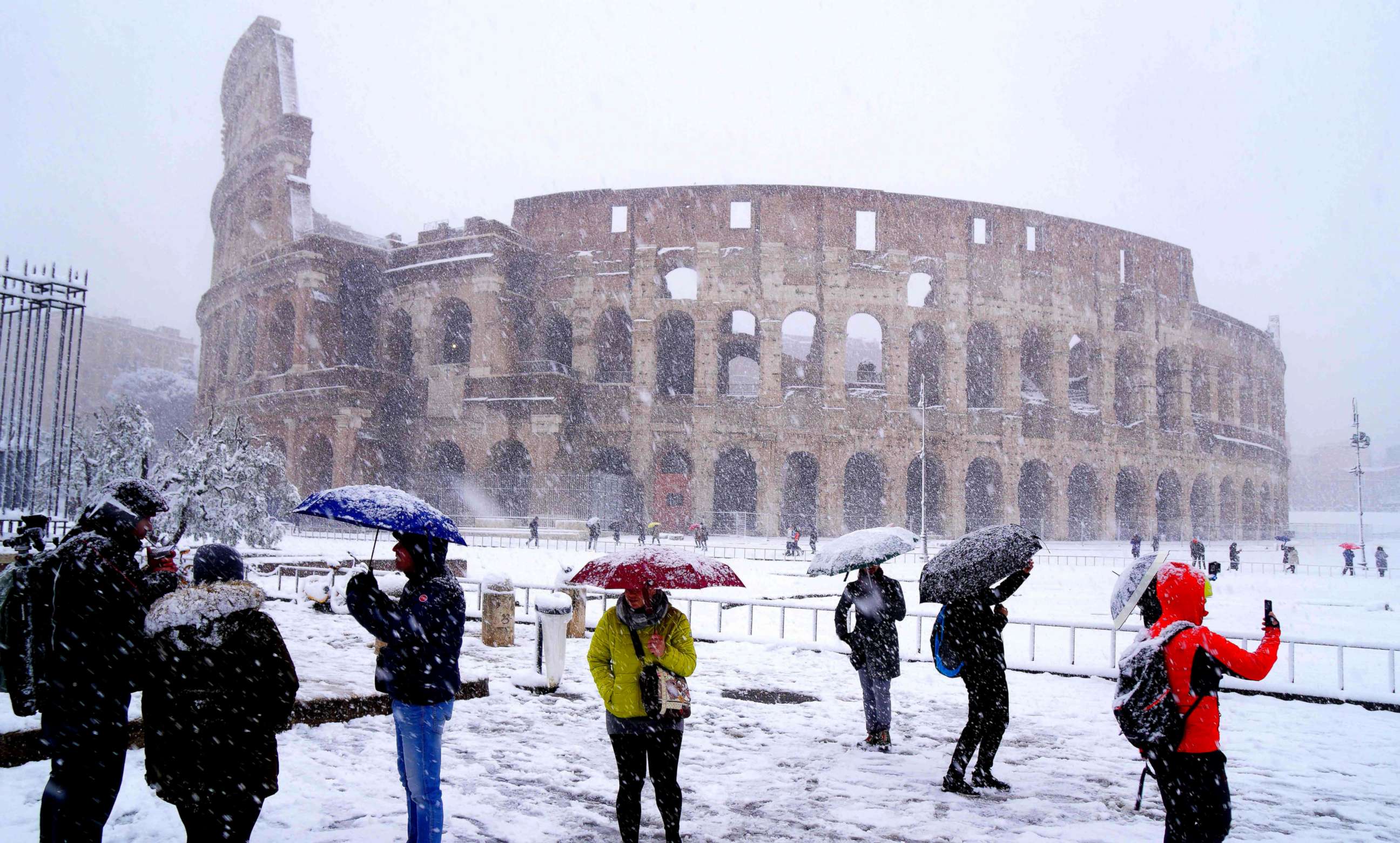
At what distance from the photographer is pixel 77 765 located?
3326 millimetres

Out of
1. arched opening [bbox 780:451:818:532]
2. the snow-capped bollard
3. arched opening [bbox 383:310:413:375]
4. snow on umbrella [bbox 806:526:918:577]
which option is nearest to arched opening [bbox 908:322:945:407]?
arched opening [bbox 780:451:818:532]

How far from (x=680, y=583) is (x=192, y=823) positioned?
2090mm

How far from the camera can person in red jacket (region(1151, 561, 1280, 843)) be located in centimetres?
319

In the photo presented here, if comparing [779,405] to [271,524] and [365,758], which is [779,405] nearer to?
[271,524]

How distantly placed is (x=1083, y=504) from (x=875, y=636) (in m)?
38.5

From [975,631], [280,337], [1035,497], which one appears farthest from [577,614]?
[1035,497]

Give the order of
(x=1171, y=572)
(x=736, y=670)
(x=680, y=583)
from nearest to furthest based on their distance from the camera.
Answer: (x=1171, y=572), (x=680, y=583), (x=736, y=670)

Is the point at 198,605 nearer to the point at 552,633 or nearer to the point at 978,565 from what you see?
the point at 978,565

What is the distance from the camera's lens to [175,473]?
58.3ft

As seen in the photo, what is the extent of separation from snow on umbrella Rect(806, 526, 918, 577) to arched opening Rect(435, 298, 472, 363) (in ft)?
102

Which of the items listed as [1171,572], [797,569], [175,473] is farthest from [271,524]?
[1171,572]

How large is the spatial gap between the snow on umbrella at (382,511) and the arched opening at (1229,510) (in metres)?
46.0

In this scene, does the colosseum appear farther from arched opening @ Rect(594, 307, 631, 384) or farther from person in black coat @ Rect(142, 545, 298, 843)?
person in black coat @ Rect(142, 545, 298, 843)

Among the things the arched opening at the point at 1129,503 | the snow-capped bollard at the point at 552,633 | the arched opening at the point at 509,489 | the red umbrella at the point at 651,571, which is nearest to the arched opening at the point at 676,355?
the arched opening at the point at 509,489
